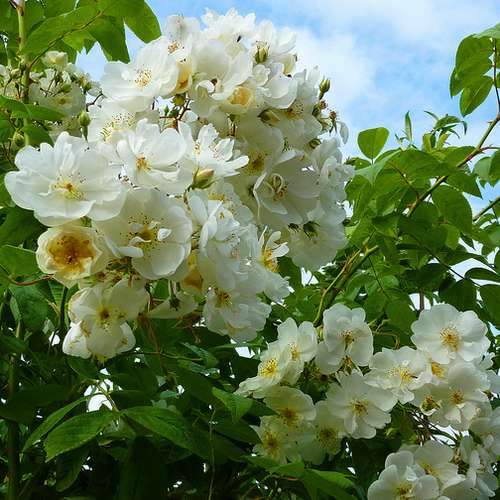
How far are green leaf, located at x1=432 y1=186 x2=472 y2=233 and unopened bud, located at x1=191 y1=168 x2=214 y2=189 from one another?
0.78 m

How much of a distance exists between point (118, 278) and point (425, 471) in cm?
75

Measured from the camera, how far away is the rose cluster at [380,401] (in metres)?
1.45

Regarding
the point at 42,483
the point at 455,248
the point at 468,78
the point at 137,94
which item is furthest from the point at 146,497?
the point at 468,78

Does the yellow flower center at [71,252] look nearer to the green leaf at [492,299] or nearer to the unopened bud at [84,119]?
the unopened bud at [84,119]

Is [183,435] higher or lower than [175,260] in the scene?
lower

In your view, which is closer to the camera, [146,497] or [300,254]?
[146,497]

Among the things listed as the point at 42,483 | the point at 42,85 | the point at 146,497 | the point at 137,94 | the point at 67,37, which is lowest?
the point at 42,483

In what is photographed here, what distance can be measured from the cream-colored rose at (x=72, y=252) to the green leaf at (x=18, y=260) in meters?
0.14

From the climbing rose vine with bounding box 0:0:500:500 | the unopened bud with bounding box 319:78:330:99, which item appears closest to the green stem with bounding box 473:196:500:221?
the climbing rose vine with bounding box 0:0:500:500

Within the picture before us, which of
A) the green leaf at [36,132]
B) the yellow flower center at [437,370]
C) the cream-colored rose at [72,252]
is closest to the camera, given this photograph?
the cream-colored rose at [72,252]

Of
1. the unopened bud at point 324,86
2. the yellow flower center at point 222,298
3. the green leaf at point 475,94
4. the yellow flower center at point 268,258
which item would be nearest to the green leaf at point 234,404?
the yellow flower center at point 222,298

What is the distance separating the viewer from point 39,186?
3.38 ft

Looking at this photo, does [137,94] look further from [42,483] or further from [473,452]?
[473,452]

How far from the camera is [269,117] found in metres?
1.27
